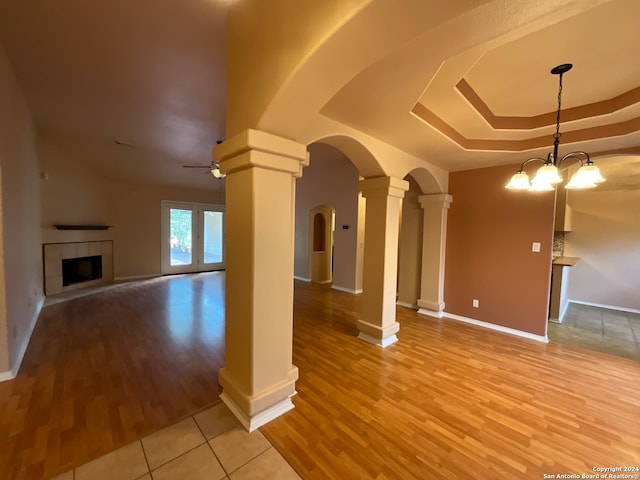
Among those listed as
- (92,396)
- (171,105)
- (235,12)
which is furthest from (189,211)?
(235,12)

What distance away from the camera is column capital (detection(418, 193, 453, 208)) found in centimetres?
430

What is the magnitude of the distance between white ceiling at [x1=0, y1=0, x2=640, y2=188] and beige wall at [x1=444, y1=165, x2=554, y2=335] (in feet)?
1.84

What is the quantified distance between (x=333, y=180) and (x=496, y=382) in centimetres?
506

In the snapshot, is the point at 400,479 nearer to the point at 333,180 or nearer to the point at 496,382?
the point at 496,382

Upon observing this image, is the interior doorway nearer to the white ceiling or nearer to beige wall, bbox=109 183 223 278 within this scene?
the white ceiling

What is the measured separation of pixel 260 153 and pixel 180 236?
24.8 ft

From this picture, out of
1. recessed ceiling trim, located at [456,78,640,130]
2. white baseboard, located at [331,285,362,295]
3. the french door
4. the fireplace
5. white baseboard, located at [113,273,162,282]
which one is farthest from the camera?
the french door

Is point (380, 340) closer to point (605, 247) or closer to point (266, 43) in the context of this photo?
point (266, 43)

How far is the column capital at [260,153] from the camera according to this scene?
1.71m

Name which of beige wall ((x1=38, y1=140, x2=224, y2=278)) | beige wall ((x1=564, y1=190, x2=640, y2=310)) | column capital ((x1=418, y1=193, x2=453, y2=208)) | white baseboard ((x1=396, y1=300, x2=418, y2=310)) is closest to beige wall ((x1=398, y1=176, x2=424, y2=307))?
white baseboard ((x1=396, y1=300, x2=418, y2=310))

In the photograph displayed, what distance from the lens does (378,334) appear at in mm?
3268

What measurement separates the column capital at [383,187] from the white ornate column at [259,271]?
1.46m

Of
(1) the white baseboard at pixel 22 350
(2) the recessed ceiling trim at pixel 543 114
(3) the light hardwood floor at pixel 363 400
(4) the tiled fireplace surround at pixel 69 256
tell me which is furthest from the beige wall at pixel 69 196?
(2) the recessed ceiling trim at pixel 543 114

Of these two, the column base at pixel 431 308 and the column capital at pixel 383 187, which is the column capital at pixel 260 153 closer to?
the column capital at pixel 383 187
